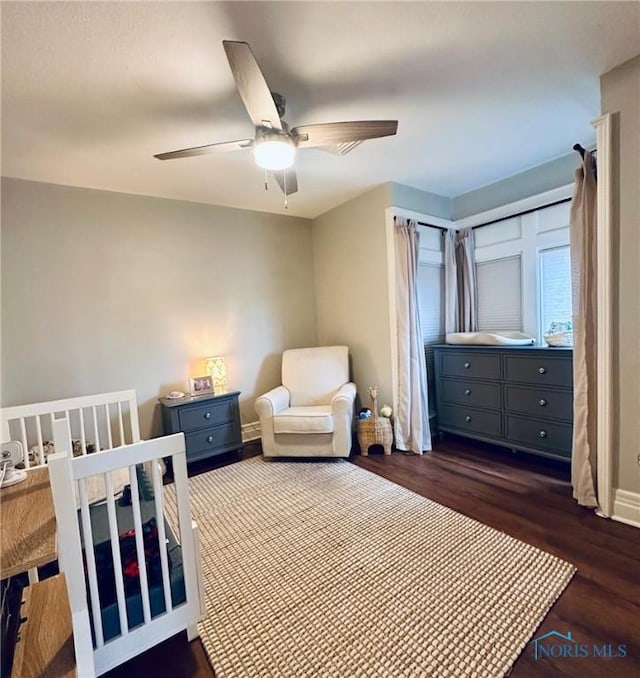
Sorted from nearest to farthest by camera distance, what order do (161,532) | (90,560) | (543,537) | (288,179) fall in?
(90,560)
(161,532)
(543,537)
(288,179)

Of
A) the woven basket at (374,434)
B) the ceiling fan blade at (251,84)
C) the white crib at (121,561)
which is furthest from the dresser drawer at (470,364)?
the white crib at (121,561)

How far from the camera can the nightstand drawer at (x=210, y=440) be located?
2.92 meters

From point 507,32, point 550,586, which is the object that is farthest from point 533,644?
point 507,32

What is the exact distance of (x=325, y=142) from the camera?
1.82 meters

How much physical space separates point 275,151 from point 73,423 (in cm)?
256

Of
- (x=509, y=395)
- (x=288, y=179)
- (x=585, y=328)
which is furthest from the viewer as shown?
(x=509, y=395)

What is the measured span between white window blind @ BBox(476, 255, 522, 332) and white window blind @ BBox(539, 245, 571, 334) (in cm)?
19

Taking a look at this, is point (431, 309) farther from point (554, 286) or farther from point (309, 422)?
point (309, 422)

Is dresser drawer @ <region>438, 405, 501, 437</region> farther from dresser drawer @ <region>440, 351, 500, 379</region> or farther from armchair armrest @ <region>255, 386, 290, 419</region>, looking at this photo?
armchair armrest @ <region>255, 386, 290, 419</region>

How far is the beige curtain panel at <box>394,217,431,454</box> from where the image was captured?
123 inches

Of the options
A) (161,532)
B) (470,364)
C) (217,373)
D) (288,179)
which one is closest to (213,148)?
(288,179)

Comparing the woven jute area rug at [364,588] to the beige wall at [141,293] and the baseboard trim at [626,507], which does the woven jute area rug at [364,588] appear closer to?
the baseboard trim at [626,507]

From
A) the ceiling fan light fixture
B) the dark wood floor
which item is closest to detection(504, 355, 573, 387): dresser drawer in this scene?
the dark wood floor

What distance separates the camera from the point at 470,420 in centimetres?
313
